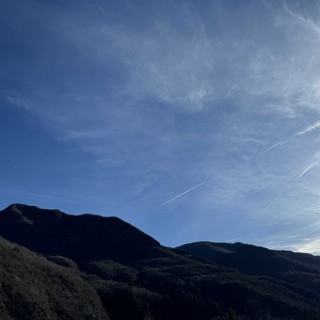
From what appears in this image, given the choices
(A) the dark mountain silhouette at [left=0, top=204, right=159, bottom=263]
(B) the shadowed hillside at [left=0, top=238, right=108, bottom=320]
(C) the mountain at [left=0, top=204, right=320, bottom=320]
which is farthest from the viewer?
(A) the dark mountain silhouette at [left=0, top=204, right=159, bottom=263]

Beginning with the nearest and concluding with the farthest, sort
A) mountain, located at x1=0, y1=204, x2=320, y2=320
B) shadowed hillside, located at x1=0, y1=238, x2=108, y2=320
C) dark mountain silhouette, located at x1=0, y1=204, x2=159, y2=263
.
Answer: shadowed hillside, located at x1=0, y1=238, x2=108, y2=320, mountain, located at x1=0, y1=204, x2=320, y2=320, dark mountain silhouette, located at x1=0, y1=204, x2=159, y2=263

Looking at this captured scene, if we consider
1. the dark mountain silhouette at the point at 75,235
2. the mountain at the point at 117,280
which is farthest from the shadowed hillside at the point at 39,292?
the dark mountain silhouette at the point at 75,235

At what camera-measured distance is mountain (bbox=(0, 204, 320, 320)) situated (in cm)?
9050

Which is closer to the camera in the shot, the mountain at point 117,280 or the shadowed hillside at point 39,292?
the shadowed hillside at point 39,292

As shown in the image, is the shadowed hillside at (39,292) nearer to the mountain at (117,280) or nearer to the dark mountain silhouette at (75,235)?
the mountain at (117,280)

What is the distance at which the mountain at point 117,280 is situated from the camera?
90.5 meters

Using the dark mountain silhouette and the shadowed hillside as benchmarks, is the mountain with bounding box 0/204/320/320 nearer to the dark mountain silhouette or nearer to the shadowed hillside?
the shadowed hillside

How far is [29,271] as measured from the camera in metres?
94.5

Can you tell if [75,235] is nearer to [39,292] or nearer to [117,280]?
[117,280]

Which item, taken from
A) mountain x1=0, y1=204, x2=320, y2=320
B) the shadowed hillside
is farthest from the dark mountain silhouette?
the shadowed hillside

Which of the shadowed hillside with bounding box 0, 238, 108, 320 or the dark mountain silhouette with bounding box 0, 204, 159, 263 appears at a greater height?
the dark mountain silhouette with bounding box 0, 204, 159, 263

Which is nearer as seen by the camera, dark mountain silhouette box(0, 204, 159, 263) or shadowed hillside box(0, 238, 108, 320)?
shadowed hillside box(0, 238, 108, 320)

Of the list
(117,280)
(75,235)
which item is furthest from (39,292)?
(75,235)

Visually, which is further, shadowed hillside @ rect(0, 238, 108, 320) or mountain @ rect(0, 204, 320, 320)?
mountain @ rect(0, 204, 320, 320)
